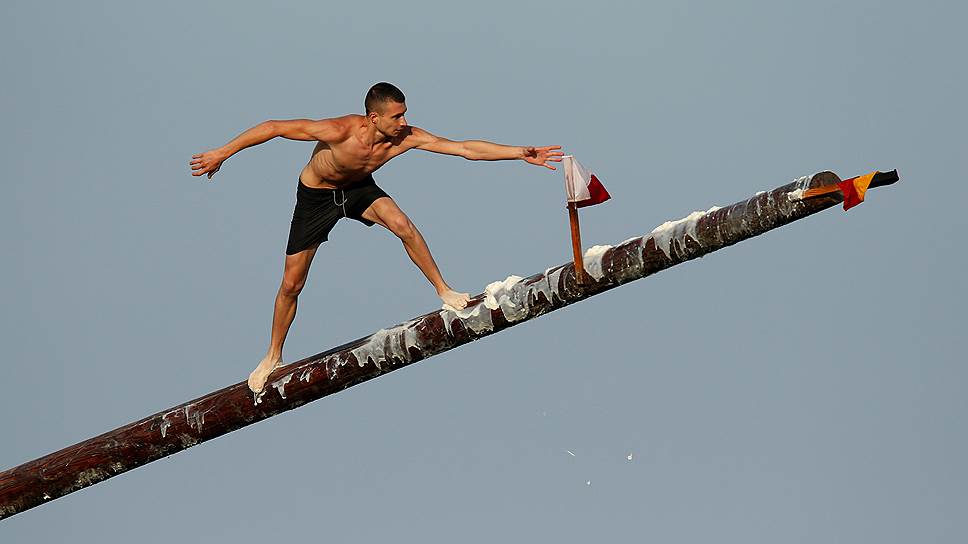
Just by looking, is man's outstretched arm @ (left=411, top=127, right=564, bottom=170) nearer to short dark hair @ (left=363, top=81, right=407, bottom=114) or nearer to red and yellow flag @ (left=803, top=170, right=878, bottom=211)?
short dark hair @ (left=363, top=81, right=407, bottom=114)

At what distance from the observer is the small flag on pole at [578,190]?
43.9 ft

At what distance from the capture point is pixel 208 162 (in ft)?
48.8

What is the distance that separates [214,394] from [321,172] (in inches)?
88.8

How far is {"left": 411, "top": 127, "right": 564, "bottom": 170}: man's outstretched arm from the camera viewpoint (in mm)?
14234

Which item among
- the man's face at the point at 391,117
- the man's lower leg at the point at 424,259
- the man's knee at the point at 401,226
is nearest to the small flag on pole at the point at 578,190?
the man's lower leg at the point at 424,259

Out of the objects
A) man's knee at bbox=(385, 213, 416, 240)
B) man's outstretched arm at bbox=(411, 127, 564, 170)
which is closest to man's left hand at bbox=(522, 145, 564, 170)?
man's outstretched arm at bbox=(411, 127, 564, 170)

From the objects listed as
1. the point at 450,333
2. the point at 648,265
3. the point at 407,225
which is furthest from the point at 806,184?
the point at 407,225

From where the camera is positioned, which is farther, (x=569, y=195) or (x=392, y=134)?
(x=392, y=134)

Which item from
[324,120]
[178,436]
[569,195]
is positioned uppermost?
[324,120]

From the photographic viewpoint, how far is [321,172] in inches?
640

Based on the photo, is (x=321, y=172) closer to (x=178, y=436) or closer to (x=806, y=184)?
(x=178, y=436)

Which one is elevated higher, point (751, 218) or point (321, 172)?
point (321, 172)

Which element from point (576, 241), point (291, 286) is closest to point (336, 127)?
point (291, 286)

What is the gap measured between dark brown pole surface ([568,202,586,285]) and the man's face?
2.49 meters
